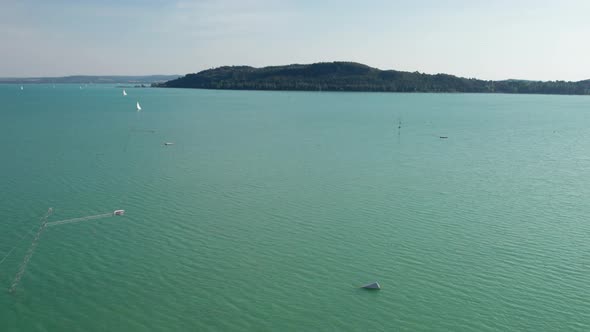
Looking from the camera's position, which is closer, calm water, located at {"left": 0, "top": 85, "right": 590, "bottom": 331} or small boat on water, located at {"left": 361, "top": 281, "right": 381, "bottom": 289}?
calm water, located at {"left": 0, "top": 85, "right": 590, "bottom": 331}

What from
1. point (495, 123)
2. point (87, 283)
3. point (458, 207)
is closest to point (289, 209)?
point (458, 207)

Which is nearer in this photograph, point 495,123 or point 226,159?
point 226,159

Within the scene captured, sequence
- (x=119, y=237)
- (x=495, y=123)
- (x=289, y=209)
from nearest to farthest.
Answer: (x=119, y=237) < (x=289, y=209) < (x=495, y=123)

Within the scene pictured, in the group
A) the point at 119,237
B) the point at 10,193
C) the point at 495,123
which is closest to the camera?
the point at 119,237

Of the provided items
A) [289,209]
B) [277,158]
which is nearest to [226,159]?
[277,158]

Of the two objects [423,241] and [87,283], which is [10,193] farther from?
[423,241]

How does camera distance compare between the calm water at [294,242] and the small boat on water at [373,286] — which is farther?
the small boat on water at [373,286]

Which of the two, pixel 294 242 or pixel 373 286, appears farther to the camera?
pixel 294 242
